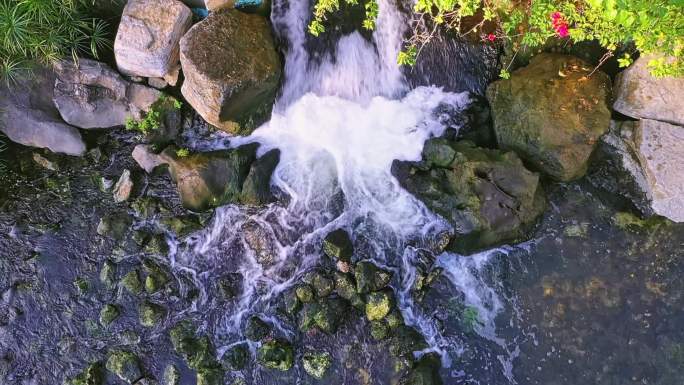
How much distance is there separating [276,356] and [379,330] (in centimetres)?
157

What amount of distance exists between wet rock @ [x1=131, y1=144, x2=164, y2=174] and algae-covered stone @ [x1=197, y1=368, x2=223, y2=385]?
128 inches

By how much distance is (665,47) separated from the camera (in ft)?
16.5

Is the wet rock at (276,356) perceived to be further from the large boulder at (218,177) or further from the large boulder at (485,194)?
the large boulder at (485,194)

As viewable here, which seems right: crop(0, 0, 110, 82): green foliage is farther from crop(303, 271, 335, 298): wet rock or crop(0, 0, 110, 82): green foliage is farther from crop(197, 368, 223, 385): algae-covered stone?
crop(197, 368, 223, 385): algae-covered stone

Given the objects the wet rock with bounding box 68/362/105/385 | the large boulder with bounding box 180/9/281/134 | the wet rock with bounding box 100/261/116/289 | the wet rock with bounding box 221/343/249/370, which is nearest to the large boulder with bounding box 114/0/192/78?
the large boulder with bounding box 180/9/281/134

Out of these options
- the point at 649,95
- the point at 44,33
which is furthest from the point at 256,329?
the point at 649,95

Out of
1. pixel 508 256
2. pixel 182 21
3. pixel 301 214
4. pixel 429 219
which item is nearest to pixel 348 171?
pixel 301 214

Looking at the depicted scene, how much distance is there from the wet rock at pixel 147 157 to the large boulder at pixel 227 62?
118cm

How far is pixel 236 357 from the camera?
286 inches

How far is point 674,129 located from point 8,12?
8.94 metres

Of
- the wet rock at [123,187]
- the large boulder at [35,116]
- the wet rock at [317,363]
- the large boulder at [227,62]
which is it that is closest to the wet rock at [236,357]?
the wet rock at [317,363]

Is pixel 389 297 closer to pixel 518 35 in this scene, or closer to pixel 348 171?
pixel 348 171

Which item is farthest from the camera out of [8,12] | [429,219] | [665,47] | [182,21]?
[429,219]

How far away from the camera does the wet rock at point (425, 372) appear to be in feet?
21.8
